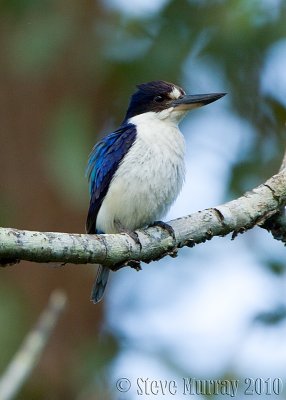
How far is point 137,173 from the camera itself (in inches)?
170

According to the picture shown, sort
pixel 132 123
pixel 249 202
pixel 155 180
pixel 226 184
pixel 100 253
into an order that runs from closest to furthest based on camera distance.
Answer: pixel 100 253 → pixel 249 202 → pixel 155 180 → pixel 132 123 → pixel 226 184

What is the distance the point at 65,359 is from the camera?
526 centimetres

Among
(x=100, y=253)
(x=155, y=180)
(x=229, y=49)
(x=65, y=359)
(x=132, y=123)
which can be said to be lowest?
(x=65, y=359)

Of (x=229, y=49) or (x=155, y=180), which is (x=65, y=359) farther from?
(x=229, y=49)

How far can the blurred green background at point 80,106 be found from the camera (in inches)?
193

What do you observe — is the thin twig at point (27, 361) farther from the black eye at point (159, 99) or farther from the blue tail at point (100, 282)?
the black eye at point (159, 99)

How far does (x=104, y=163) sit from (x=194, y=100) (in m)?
0.57

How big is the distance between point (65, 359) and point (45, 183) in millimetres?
1038

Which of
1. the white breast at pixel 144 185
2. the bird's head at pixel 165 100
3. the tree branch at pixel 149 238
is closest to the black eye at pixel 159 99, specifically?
the bird's head at pixel 165 100

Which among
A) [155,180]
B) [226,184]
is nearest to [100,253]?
[155,180]

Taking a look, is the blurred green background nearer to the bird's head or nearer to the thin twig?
the bird's head

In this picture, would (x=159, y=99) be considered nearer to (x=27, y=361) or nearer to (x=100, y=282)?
(x=100, y=282)

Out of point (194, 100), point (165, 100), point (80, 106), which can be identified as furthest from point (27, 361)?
point (80, 106)

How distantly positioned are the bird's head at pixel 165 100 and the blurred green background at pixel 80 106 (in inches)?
10.2
